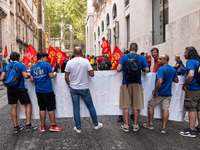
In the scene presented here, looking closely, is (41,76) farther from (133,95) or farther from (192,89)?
(192,89)

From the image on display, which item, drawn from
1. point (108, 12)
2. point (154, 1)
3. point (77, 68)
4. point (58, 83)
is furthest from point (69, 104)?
point (108, 12)

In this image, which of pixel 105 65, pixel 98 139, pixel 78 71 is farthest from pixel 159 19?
pixel 98 139

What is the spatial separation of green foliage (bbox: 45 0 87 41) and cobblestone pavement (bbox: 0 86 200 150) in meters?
44.8

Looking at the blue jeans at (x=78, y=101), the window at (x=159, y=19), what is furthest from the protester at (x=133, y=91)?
the window at (x=159, y=19)

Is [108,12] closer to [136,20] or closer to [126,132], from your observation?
[136,20]

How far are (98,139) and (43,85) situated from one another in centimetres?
160

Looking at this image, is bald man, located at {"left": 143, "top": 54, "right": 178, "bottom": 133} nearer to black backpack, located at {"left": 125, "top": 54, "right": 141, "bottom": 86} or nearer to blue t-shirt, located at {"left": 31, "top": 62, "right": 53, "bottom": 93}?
black backpack, located at {"left": 125, "top": 54, "right": 141, "bottom": 86}

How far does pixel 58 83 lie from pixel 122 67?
61.6 inches

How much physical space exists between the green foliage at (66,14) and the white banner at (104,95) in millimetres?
44118

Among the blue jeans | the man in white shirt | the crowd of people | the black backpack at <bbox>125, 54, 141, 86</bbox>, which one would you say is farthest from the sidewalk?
the black backpack at <bbox>125, 54, 141, 86</bbox>

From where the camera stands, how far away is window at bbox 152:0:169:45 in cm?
1234

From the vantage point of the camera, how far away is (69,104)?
4.83m

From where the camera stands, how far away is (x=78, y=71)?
4.23 meters

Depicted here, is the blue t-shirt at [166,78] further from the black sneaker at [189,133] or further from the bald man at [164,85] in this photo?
the black sneaker at [189,133]
